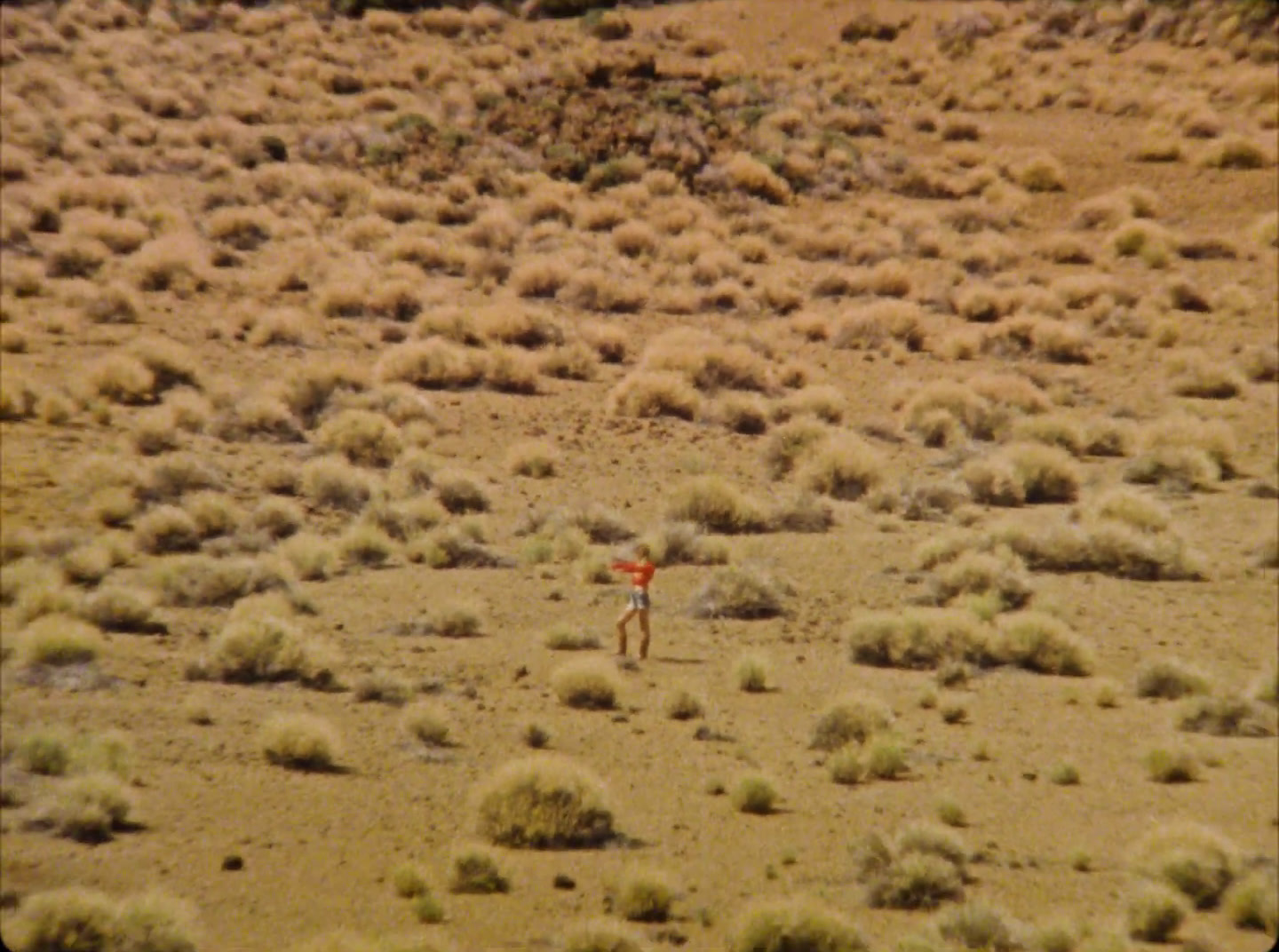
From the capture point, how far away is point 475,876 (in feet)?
45.3

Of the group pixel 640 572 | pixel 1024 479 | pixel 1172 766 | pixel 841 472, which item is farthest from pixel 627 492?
pixel 1172 766

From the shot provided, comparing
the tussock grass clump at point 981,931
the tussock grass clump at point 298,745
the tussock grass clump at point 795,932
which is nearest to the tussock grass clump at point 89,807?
the tussock grass clump at point 298,745

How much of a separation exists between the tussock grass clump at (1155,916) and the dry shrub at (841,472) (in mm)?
15952

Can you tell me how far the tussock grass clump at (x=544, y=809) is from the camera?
15.0 meters

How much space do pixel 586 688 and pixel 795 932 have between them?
6.56 meters

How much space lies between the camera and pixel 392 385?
3309cm

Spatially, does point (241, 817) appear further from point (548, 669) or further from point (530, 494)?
point (530, 494)

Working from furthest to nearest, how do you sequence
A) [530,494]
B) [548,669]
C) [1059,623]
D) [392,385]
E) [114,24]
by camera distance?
[114,24], [392,385], [530,494], [1059,623], [548,669]

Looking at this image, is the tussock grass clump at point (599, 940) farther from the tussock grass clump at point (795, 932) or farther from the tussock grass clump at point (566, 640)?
the tussock grass clump at point (566, 640)

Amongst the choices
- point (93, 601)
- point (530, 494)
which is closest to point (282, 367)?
point (530, 494)

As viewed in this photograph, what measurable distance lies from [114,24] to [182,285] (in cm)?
2521

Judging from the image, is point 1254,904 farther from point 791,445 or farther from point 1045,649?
point 791,445

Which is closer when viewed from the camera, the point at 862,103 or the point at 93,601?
the point at 93,601

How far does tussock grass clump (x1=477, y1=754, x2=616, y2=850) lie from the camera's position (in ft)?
49.3
